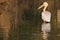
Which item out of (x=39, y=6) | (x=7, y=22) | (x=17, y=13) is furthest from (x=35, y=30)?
(x=39, y=6)

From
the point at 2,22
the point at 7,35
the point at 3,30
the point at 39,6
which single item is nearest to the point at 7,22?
the point at 2,22

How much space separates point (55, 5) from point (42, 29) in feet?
23.3

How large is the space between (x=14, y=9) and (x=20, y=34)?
5912mm

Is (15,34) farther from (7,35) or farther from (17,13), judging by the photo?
(17,13)

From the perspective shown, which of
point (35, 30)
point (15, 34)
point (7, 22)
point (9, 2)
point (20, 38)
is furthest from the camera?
point (9, 2)

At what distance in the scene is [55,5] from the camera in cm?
1783

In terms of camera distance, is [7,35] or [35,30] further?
[35,30]

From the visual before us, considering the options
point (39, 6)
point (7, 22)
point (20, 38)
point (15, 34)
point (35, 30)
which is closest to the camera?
point (20, 38)

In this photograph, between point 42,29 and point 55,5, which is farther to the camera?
point 55,5

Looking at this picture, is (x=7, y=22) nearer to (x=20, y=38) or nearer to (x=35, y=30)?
(x=35, y=30)

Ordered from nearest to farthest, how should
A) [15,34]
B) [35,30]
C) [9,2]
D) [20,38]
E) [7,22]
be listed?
[20,38]
[15,34]
[35,30]
[7,22]
[9,2]

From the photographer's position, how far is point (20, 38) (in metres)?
9.33

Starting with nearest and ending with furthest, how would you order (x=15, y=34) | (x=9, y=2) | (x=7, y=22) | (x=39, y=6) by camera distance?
1. (x=15, y=34)
2. (x=7, y=22)
3. (x=9, y=2)
4. (x=39, y=6)

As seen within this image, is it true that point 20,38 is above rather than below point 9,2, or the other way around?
below
